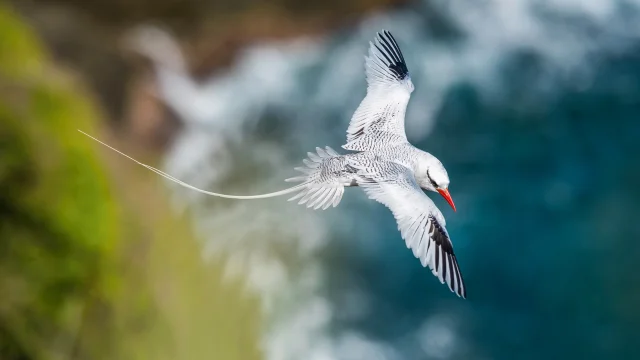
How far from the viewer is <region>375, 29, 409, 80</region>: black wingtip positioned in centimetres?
147

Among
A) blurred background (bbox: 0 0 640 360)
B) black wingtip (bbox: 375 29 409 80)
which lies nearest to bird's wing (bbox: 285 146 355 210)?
black wingtip (bbox: 375 29 409 80)

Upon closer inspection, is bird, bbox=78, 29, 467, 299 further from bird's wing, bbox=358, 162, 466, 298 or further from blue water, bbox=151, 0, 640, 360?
blue water, bbox=151, 0, 640, 360

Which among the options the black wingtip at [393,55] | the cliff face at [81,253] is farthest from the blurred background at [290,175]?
the black wingtip at [393,55]

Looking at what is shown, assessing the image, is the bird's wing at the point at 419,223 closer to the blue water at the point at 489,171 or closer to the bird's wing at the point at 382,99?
the bird's wing at the point at 382,99

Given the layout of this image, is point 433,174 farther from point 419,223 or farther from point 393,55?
point 393,55

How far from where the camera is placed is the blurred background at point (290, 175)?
7.63 feet

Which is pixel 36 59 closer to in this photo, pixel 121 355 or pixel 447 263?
pixel 121 355

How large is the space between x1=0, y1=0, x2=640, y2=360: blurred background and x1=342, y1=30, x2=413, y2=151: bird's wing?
0.85 metres

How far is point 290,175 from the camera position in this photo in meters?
2.50

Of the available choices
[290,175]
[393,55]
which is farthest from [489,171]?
[393,55]

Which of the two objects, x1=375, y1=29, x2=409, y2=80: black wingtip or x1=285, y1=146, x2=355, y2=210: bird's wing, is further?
x1=375, y1=29, x2=409, y2=80: black wingtip

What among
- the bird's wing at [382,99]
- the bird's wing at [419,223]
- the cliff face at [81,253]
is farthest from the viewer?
the cliff face at [81,253]

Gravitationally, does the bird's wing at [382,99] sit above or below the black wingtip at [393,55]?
below

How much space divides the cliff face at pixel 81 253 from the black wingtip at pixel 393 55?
120 centimetres
